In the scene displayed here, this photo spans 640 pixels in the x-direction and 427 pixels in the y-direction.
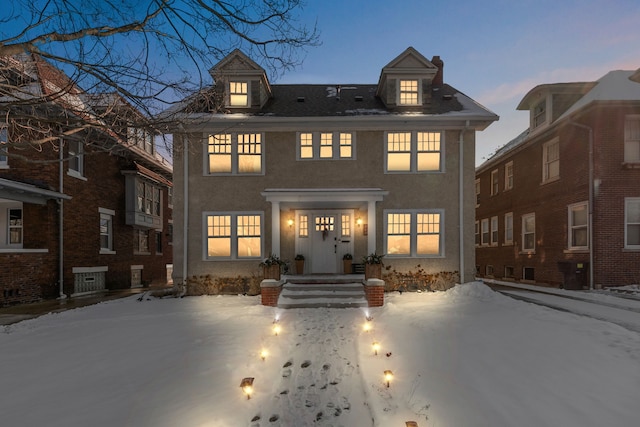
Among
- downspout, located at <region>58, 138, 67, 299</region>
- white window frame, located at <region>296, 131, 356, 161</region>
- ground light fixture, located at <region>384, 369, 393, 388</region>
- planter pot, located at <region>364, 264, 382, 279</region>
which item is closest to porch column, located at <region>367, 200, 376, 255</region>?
planter pot, located at <region>364, 264, 382, 279</region>

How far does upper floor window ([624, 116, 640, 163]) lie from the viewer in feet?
39.4

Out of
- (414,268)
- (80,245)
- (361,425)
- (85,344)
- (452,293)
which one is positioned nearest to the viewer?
(361,425)

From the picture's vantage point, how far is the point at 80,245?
44.7 feet

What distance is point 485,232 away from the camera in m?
20.7

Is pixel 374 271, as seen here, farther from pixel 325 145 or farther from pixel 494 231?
pixel 494 231

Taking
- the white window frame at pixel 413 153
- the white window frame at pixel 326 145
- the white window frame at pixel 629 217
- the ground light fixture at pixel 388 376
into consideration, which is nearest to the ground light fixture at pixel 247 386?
the ground light fixture at pixel 388 376

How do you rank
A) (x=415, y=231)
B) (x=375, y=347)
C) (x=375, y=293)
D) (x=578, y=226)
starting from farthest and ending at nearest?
(x=578, y=226)
(x=415, y=231)
(x=375, y=293)
(x=375, y=347)

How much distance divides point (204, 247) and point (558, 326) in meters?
→ 10.9

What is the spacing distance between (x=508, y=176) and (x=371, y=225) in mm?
12018

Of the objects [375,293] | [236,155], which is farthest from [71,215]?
[375,293]

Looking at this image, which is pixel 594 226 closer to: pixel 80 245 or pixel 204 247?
pixel 204 247

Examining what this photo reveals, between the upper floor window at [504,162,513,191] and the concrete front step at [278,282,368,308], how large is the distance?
1311 centimetres

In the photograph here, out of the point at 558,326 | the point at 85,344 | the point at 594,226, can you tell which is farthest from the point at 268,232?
the point at 594,226

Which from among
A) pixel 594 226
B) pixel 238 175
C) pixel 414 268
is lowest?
pixel 414 268
